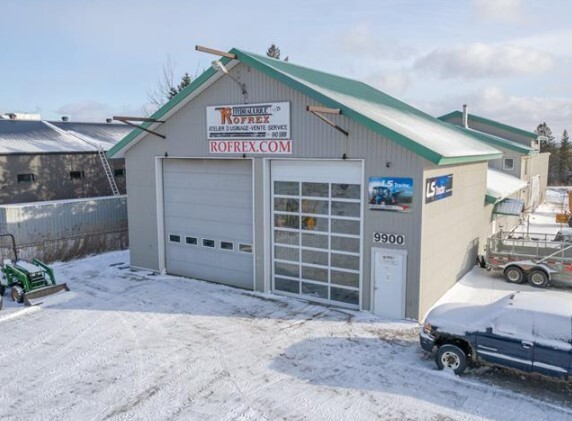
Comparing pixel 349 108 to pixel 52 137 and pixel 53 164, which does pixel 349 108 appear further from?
pixel 52 137

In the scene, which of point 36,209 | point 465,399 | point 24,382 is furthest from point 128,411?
point 36,209

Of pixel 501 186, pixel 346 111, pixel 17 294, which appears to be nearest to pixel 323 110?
pixel 346 111

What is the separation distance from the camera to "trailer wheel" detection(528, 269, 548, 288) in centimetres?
1635

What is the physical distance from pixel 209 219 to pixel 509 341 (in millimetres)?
11034

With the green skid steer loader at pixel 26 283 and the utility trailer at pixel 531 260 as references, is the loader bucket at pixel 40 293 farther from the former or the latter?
the utility trailer at pixel 531 260

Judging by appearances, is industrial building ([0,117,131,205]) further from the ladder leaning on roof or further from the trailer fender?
the trailer fender

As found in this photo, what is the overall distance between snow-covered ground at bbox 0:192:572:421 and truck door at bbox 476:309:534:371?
0.60 m

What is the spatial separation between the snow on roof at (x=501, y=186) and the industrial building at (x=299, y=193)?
1.67 metres

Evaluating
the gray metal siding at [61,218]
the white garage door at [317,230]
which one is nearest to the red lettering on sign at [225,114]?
the white garage door at [317,230]

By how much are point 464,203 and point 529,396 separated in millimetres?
8611

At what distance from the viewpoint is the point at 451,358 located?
10.3 metres

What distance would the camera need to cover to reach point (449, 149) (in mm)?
14312

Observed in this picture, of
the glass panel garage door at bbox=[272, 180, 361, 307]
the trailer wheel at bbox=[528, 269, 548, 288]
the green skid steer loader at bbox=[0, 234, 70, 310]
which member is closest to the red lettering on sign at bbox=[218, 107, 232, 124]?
the glass panel garage door at bbox=[272, 180, 361, 307]

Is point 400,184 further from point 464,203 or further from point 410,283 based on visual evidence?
point 464,203
